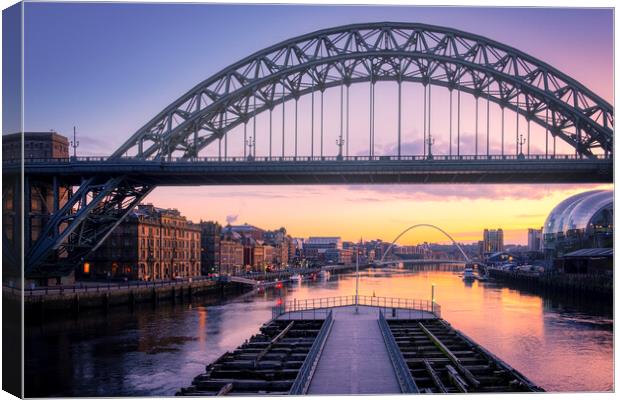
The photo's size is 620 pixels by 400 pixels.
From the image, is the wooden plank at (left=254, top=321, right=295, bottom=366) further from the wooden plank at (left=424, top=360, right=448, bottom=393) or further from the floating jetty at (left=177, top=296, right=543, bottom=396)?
the wooden plank at (left=424, top=360, right=448, bottom=393)

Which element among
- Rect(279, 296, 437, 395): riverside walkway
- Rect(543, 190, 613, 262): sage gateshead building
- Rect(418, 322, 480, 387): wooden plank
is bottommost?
Rect(418, 322, 480, 387): wooden plank

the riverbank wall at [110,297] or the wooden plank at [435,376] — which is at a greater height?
the wooden plank at [435,376]

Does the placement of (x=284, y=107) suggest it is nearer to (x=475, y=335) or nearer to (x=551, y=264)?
(x=475, y=335)

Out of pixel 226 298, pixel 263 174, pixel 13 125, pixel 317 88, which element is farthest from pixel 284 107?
pixel 13 125

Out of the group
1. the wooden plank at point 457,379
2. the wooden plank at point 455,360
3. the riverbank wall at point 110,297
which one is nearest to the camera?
the wooden plank at point 457,379

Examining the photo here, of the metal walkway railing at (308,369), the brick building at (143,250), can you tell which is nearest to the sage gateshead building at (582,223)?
the brick building at (143,250)

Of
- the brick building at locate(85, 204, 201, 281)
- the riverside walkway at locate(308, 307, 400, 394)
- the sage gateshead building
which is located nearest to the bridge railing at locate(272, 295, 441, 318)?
the riverside walkway at locate(308, 307, 400, 394)

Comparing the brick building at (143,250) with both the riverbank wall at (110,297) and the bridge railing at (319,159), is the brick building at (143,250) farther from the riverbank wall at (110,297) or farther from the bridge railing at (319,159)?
the bridge railing at (319,159)
